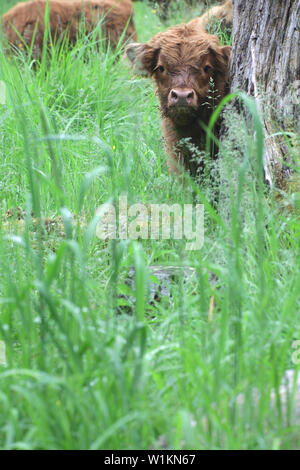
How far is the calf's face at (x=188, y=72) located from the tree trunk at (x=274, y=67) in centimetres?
41

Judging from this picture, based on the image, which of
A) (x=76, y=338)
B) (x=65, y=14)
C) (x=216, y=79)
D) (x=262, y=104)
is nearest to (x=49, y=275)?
(x=76, y=338)

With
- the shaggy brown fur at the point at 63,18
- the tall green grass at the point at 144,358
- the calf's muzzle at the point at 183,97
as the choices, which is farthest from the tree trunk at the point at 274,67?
the shaggy brown fur at the point at 63,18

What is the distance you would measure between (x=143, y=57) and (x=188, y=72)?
51 centimetres

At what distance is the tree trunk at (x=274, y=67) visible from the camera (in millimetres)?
3584

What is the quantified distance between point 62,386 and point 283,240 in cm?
171

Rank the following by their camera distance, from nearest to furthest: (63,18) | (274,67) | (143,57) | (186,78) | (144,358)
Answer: (144,358), (274,67), (186,78), (143,57), (63,18)

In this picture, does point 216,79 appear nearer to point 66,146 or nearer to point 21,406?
point 66,146

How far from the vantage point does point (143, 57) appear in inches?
181

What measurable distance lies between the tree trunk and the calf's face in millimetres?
414

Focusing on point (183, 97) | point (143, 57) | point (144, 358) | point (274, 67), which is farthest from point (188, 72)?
point (144, 358)

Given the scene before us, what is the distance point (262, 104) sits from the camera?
11.3ft

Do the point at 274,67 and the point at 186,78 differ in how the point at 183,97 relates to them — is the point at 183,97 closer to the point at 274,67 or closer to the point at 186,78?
the point at 186,78

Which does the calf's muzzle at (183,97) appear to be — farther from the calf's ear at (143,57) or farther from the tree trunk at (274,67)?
the calf's ear at (143,57)

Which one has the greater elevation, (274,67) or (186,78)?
(274,67)
